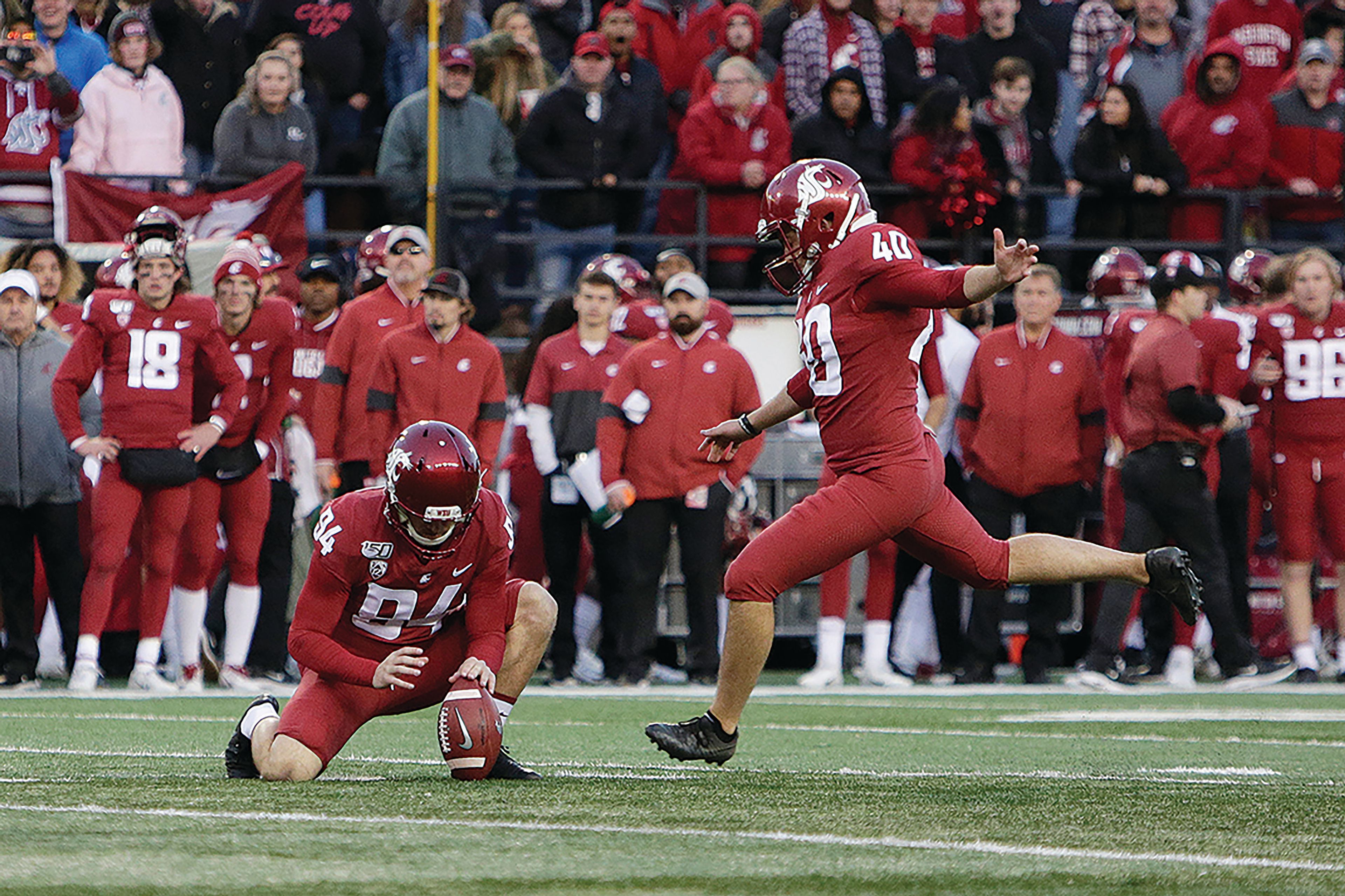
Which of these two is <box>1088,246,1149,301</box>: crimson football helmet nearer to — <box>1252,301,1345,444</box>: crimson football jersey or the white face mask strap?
<box>1252,301,1345,444</box>: crimson football jersey

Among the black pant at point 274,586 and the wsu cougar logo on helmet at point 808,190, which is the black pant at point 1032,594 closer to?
the black pant at point 274,586

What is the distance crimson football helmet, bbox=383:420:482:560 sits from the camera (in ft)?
17.6

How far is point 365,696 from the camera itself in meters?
5.86

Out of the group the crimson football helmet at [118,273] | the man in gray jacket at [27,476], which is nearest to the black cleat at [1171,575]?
the crimson football helmet at [118,273]

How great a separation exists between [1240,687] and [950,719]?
2.71m

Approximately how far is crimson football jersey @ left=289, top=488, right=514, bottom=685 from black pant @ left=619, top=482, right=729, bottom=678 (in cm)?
502

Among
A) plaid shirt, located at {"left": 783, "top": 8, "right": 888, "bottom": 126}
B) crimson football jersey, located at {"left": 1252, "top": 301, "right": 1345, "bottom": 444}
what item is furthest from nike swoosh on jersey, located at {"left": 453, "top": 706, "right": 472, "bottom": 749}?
plaid shirt, located at {"left": 783, "top": 8, "right": 888, "bottom": 126}

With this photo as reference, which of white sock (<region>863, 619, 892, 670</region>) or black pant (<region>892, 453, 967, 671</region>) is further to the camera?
black pant (<region>892, 453, 967, 671</region>)

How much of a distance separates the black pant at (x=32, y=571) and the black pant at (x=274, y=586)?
36.6 inches

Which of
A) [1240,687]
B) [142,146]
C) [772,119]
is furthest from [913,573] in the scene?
[142,146]

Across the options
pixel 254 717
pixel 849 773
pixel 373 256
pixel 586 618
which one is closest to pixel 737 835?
pixel 849 773

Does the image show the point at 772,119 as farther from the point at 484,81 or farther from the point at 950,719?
the point at 950,719

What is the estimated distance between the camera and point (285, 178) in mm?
12289

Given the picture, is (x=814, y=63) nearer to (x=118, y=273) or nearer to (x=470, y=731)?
(x=118, y=273)
